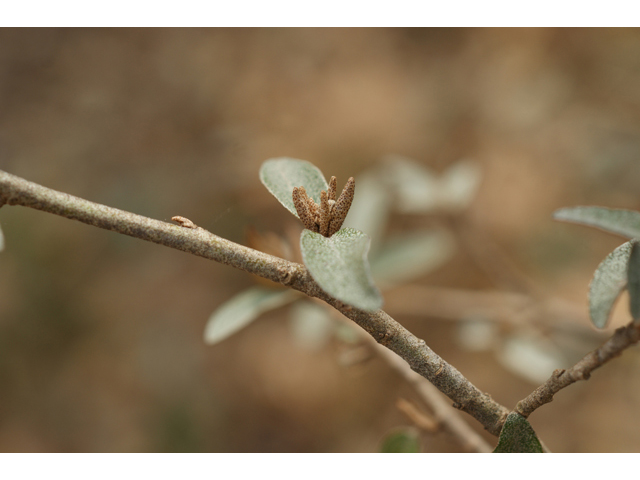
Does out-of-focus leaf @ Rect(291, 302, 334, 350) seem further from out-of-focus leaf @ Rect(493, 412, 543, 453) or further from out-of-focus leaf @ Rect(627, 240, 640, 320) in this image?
out-of-focus leaf @ Rect(627, 240, 640, 320)

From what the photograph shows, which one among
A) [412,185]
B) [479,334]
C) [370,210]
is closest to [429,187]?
[412,185]

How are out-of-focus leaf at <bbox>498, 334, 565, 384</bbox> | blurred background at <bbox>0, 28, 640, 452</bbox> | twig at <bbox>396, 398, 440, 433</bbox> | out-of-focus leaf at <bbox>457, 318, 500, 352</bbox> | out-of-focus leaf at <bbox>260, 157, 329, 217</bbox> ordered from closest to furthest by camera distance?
out-of-focus leaf at <bbox>260, 157, 329, 217</bbox>
twig at <bbox>396, 398, 440, 433</bbox>
out-of-focus leaf at <bbox>498, 334, 565, 384</bbox>
out-of-focus leaf at <bbox>457, 318, 500, 352</bbox>
blurred background at <bbox>0, 28, 640, 452</bbox>

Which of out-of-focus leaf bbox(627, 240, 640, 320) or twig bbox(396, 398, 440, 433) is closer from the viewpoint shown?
out-of-focus leaf bbox(627, 240, 640, 320)

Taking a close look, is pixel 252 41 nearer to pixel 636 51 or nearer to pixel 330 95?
pixel 330 95

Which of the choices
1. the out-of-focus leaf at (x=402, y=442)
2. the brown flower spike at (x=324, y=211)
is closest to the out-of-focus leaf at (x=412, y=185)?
the out-of-focus leaf at (x=402, y=442)

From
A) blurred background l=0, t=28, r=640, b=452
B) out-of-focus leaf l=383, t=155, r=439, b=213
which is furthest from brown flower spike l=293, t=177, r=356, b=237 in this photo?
blurred background l=0, t=28, r=640, b=452

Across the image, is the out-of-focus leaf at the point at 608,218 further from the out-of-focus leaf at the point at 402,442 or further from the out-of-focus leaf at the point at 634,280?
the out-of-focus leaf at the point at 402,442

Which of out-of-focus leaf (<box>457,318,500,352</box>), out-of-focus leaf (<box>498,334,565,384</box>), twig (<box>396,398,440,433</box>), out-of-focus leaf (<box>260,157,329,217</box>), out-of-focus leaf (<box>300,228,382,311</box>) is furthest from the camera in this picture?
out-of-focus leaf (<box>457,318,500,352</box>)
